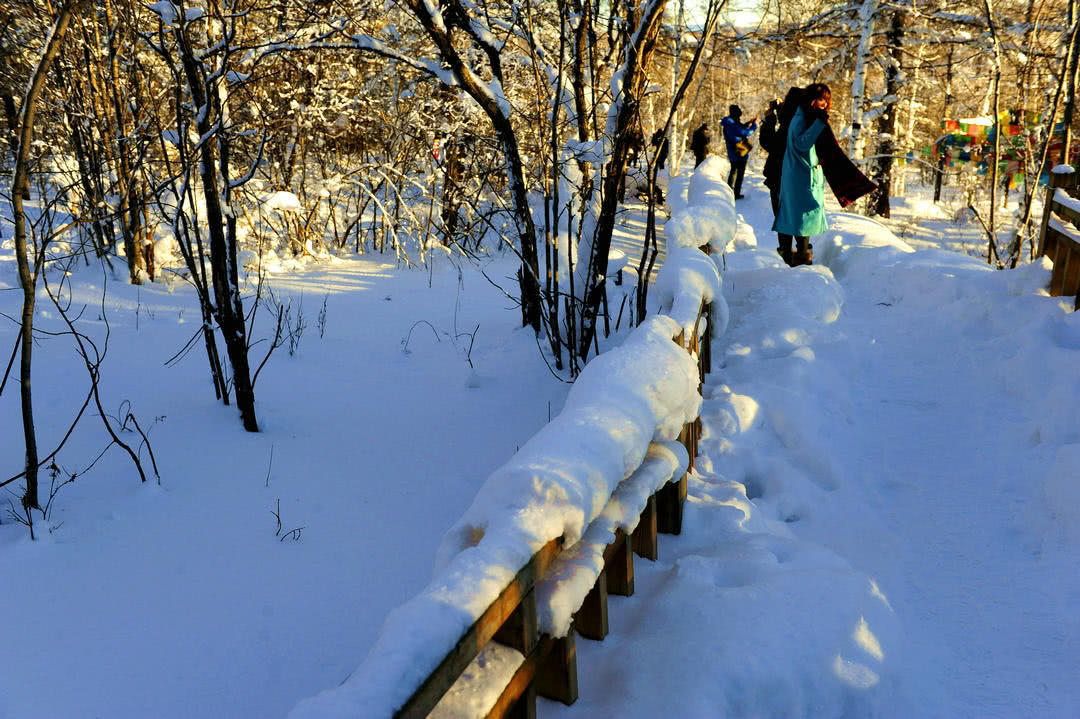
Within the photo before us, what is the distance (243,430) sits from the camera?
3.66 m

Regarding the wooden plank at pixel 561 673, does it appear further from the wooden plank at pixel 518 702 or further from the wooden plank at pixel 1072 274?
the wooden plank at pixel 1072 274

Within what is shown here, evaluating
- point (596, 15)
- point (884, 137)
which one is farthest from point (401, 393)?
point (884, 137)

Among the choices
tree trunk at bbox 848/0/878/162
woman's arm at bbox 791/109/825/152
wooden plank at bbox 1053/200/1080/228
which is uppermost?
tree trunk at bbox 848/0/878/162

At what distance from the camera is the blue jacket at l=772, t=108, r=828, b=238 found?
5812mm

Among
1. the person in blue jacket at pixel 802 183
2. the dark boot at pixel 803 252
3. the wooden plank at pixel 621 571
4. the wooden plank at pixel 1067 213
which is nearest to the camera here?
the wooden plank at pixel 621 571

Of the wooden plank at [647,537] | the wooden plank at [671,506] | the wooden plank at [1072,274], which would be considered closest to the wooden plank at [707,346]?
the wooden plank at [671,506]

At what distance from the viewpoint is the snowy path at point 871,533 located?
6.06 feet

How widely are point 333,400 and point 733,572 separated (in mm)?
2666

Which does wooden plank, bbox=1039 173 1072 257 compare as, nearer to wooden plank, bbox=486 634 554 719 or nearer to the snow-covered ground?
the snow-covered ground

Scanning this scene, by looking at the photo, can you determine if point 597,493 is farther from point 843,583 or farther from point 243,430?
point 243,430

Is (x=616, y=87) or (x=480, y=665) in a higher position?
(x=616, y=87)

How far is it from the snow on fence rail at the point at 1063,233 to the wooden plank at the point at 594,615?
3.47m

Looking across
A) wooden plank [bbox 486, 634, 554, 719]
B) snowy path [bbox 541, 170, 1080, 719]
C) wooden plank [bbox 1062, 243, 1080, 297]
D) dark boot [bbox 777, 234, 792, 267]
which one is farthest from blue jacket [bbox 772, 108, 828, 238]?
wooden plank [bbox 486, 634, 554, 719]

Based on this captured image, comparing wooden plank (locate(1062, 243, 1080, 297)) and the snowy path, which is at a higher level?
wooden plank (locate(1062, 243, 1080, 297))
